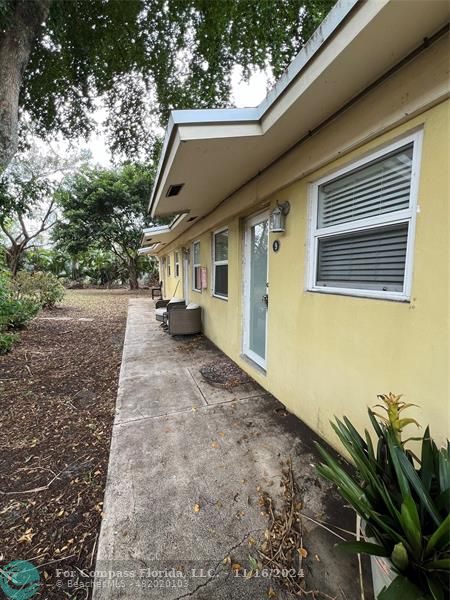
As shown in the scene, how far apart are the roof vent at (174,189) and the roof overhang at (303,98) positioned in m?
0.04

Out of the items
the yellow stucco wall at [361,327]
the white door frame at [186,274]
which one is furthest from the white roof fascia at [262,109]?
the white door frame at [186,274]

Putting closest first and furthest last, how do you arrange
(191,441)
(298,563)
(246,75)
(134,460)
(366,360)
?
(298,563) → (366,360) → (134,460) → (191,441) → (246,75)

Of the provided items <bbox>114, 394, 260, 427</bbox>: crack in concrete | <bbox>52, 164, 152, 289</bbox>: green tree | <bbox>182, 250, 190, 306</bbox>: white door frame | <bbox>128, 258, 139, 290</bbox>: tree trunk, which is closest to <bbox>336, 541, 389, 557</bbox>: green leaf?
<bbox>114, 394, 260, 427</bbox>: crack in concrete

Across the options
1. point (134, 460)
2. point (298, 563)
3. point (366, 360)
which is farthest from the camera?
point (134, 460)

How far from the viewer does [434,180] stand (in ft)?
4.76

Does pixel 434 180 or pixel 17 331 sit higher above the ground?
pixel 434 180

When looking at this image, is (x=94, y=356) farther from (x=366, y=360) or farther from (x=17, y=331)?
(x=366, y=360)

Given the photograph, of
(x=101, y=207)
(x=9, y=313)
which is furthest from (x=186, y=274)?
(x=101, y=207)

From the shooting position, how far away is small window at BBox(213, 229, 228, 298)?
4887 mm

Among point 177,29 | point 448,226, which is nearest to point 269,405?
point 448,226

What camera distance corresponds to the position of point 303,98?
1755 mm

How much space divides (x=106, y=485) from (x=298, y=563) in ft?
4.56

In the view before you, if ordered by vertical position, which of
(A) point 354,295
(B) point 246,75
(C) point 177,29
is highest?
(C) point 177,29

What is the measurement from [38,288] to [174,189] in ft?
25.3
